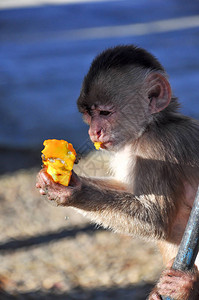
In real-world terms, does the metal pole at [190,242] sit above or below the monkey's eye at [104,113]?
below

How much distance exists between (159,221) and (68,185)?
1.73ft

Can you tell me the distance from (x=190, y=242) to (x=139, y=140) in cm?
99

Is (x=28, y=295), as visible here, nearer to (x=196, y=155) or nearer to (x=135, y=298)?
(x=135, y=298)

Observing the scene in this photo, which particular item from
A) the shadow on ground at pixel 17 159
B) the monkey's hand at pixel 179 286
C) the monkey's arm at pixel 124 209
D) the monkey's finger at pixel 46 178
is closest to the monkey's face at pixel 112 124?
the monkey's arm at pixel 124 209

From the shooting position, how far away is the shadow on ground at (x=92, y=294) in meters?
3.16

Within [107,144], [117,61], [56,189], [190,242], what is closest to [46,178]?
[56,189]

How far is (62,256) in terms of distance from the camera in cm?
351

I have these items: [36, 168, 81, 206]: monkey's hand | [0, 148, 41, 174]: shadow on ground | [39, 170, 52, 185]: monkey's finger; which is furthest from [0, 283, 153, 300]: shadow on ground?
[0, 148, 41, 174]: shadow on ground

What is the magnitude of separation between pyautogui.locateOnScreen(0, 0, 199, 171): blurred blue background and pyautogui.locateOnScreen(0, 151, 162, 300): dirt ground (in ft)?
3.02

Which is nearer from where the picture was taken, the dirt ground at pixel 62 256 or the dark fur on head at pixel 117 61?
the dark fur on head at pixel 117 61

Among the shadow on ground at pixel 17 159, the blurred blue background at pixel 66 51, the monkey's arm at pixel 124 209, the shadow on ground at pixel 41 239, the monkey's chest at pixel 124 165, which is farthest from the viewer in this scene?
the blurred blue background at pixel 66 51

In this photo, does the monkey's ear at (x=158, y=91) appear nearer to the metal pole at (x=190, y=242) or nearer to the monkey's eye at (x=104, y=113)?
the monkey's eye at (x=104, y=113)

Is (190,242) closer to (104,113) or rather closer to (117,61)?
(104,113)

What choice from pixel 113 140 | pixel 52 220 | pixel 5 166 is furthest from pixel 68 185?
pixel 5 166
